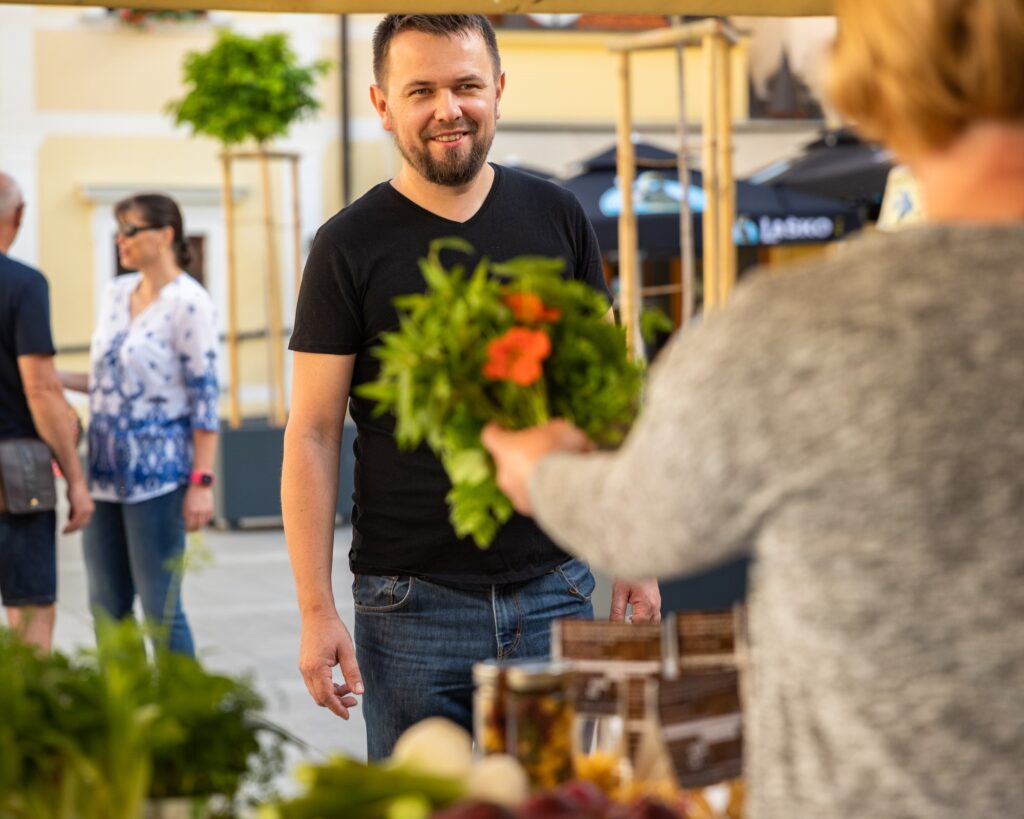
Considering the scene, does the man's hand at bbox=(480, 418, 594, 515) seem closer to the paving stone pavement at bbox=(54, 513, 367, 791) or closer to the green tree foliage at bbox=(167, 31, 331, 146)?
the paving stone pavement at bbox=(54, 513, 367, 791)

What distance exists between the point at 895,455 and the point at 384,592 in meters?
1.60

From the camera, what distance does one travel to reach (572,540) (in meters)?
1.55

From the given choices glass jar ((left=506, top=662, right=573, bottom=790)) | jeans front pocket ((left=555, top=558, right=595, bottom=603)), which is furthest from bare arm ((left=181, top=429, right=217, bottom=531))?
glass jar ((left=506, top=662, right=573, bottom=790))

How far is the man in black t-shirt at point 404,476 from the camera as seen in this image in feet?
9.21

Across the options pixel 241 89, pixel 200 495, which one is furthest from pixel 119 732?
pixel 241 89

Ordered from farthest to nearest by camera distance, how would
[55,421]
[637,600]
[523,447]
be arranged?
1. [55,421]
2. [637,600]
3. [523,447]

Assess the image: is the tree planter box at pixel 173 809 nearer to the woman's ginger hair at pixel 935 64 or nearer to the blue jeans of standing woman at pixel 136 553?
the woman's ginger hair at pixel 935 64

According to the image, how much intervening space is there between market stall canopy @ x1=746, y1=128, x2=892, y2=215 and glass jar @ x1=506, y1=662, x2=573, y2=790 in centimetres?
862

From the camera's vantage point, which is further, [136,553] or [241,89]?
[241,89]

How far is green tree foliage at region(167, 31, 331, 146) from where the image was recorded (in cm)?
1060

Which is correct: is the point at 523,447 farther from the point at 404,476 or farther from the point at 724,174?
the point at 724,174

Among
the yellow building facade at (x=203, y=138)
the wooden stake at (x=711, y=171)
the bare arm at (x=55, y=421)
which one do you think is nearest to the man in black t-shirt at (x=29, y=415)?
the bare arm at (x=55, y=421)

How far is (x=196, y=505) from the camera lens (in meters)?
5.39

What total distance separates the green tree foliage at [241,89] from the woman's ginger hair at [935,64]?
9.52m
